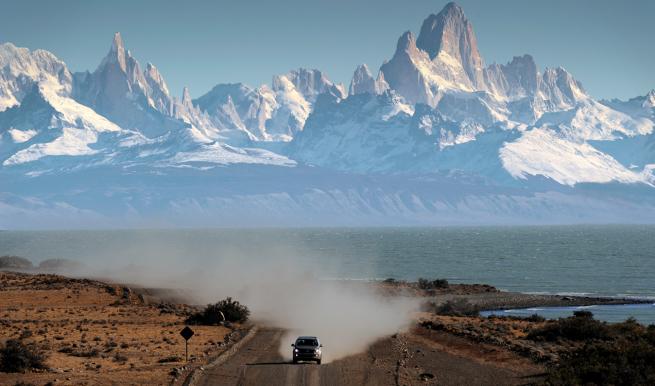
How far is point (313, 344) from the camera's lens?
1157 inches

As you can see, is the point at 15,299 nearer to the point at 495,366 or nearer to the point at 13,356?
the point at 13,356

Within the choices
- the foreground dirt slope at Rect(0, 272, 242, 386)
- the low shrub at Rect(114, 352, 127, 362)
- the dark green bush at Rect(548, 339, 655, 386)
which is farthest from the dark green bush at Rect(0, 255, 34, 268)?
the dark green bush at Rect(548, 339, 655, 386)

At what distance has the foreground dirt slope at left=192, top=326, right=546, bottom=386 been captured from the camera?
25891 millimetres

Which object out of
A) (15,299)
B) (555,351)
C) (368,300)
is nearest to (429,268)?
(368,300)

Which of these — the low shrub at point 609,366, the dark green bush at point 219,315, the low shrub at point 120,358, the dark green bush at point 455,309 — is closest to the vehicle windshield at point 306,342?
the low shrub at point 120,358

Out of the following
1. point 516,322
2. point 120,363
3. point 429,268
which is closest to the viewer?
point 120,363

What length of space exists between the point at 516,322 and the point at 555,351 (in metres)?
14.6

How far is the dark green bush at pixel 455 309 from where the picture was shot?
5233 centimetres

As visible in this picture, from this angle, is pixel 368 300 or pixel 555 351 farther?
pixel 368 300

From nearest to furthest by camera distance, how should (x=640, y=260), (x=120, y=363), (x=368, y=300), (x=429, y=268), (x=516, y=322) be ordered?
(x=120, y=363)
(x=516, y=322)
(x=368, y=300)
(x=429, y=268)
(x=640, y=260)

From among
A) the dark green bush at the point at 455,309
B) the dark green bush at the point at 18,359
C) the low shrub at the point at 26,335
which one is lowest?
the dark green bush at the point at 455,309

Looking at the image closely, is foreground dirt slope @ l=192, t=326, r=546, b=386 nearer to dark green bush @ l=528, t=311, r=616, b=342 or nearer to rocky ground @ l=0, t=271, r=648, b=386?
rocky ground @ l=0, t=271, r=648, b=386

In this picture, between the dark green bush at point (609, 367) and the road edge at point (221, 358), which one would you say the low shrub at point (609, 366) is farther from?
the road edge at point (221, 358)

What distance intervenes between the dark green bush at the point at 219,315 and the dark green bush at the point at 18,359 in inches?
675
